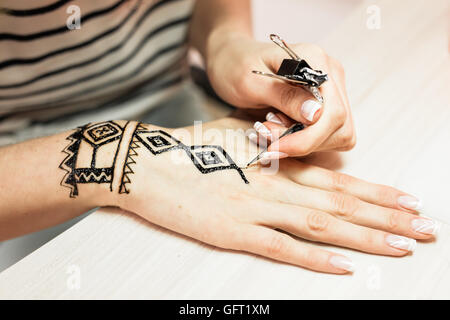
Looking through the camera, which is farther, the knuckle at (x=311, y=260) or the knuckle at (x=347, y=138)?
the knuckle at (x=347, y=138)

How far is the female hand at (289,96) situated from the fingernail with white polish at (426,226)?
202mm

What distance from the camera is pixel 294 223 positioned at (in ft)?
2.27

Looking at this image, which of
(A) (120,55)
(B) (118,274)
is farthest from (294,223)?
(A) (120,55)

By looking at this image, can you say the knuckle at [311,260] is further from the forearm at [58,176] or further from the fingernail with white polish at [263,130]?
the forearm at [58,176]

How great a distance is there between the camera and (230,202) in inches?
28.6

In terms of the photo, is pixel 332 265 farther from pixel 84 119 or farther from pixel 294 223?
pixel 84 119

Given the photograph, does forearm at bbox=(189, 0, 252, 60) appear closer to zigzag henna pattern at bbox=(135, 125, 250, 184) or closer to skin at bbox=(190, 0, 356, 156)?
skin at bbox=(190, 0, 356, 156)

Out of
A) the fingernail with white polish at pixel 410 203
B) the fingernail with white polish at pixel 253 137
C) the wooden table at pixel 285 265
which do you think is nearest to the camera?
the wooden table at pixel 285 265

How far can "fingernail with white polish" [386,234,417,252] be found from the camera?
647 mm

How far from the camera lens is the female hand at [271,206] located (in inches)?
25.9

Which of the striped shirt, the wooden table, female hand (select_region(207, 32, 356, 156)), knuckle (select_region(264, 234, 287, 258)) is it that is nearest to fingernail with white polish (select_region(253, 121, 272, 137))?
female hand (select_region(207, 32, 356, 156))

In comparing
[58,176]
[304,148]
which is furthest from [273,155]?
[58,176]

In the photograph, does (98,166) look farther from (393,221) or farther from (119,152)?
(393,221)

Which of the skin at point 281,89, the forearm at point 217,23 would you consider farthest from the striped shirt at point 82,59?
the skin at point 281,89
